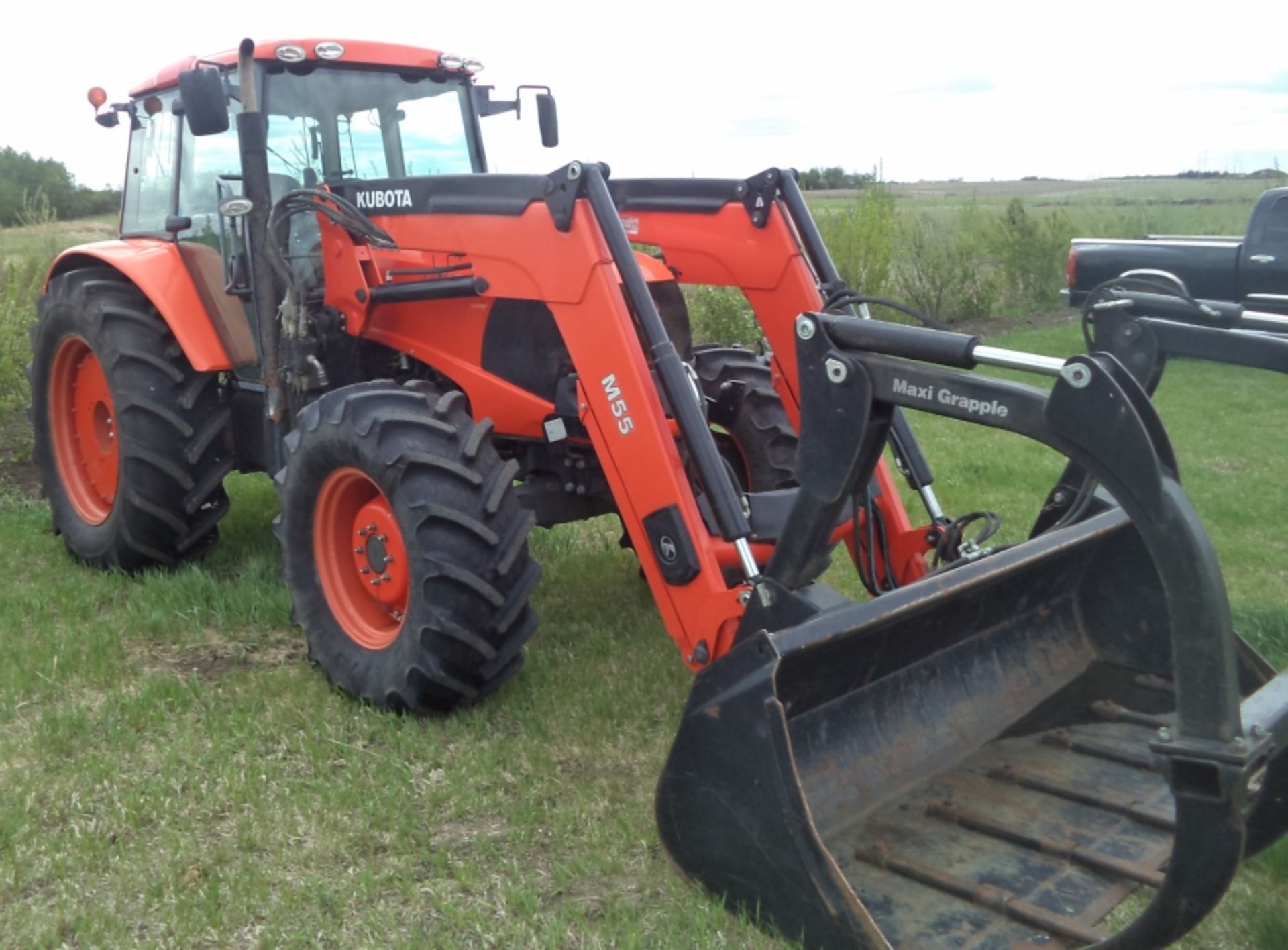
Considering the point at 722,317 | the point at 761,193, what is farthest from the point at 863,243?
the point at 761,193

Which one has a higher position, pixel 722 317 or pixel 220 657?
pixel 722 317

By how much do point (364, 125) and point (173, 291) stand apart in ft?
3.62

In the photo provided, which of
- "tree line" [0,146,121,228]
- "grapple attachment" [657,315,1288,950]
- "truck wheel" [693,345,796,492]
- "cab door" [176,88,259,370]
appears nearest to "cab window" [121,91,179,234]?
"cab door" [176,88,259,370]

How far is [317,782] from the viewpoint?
12.5 feet

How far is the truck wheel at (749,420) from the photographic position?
16.5 feet

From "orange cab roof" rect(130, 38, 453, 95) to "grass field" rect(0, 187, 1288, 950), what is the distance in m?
2.24

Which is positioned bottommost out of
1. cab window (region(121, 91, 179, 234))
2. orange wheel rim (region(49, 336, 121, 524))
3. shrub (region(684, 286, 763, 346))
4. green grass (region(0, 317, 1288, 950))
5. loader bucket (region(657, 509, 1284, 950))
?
green grass (region(0, 317, 1288, 950))

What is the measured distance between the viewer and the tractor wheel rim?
427cm

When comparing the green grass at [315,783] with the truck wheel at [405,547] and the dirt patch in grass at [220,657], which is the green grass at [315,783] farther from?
the truck wheel at [405,547]

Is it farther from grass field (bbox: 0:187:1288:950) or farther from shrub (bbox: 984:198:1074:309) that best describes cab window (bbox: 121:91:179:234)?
shrub (bbox: 984:198:1074:309)

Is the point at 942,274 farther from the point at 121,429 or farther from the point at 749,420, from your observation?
the point at 121,429

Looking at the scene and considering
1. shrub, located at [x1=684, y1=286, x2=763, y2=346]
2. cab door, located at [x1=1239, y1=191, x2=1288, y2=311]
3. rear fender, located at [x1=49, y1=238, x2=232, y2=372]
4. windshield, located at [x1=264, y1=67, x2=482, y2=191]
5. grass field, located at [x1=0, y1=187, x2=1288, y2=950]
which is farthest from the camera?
shrub, located at [x1=684, y1=286, x2=763, y2=346]

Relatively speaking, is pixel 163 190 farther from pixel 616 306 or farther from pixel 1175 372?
pixel 1175 372

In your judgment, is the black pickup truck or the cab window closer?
the cab window
